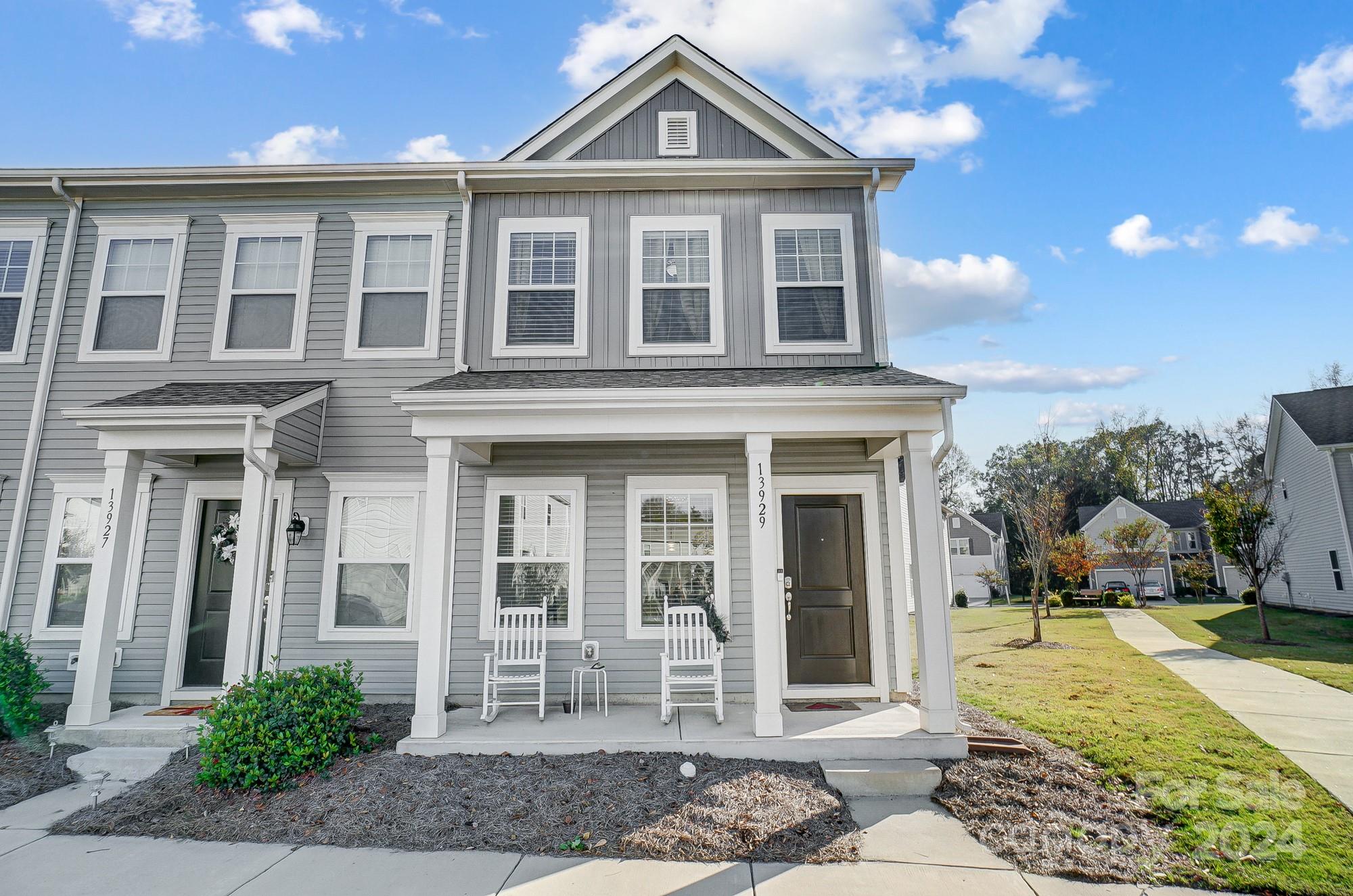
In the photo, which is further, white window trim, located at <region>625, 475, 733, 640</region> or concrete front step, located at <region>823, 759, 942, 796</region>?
white window trim, located at <region>625, 475, 733, 640</region>

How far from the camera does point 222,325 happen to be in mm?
7219

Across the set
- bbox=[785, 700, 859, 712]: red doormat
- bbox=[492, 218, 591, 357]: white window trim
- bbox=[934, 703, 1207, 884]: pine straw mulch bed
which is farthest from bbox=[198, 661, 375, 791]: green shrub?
bbox=[934, 703, 1207, 884]: pine straw mulch bed

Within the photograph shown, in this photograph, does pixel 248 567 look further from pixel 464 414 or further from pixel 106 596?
pixel 464 414

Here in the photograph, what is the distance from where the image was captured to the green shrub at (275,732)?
178 inches

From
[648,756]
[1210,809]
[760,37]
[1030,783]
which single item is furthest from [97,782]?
[760,37]

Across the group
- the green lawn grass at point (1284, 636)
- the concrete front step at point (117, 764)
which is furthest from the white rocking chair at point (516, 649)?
the green lawn grass at point (1284, 636)

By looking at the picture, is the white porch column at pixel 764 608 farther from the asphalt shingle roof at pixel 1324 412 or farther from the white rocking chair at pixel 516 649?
the asphalt shingle roof at pixel 1324 412

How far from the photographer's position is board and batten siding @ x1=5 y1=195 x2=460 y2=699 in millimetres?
6645

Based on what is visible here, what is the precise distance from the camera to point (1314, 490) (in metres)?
16.3

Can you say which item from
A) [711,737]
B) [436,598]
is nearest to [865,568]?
[711,737]

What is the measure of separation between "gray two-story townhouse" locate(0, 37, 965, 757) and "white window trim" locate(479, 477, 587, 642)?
1.1 inches

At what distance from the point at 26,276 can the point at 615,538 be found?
7782mm

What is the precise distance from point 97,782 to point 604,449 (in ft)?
16.8

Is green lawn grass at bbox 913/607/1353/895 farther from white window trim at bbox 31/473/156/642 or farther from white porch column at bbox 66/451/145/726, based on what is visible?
white window trim at bbox 31/473/156/642
